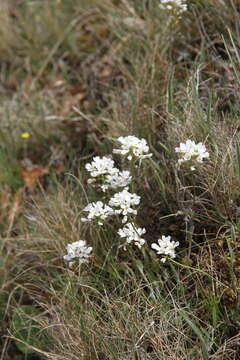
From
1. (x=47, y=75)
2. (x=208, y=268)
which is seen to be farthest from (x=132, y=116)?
(x=47, y=75)

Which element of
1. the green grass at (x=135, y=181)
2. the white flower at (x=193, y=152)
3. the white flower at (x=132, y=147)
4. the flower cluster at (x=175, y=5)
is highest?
the flower cluster at (x=175, y=5)

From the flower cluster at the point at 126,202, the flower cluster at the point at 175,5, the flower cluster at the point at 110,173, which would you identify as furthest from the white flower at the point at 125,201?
the flower cluster at the point at 175,5

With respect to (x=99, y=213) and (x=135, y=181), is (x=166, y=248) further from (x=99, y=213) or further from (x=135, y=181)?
(x=135, y=181)

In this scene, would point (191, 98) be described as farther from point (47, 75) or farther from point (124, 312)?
point (47, 75)

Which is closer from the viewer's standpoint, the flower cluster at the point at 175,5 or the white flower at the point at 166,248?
the white flower at the point at 166,248

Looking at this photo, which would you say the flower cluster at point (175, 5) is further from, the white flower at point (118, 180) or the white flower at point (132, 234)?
the white flower at point (132, 234)

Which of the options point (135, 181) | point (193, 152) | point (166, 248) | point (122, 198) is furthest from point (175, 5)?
point (166, 248)

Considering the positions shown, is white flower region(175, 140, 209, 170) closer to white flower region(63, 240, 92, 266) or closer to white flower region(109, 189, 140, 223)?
white flower region(109, 189, 140, 223)

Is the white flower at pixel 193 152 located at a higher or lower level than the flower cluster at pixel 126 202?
higher

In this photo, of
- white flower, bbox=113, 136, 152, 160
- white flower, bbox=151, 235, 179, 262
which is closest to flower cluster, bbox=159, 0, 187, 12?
white flower, bbox=113, 136, 152, 160
